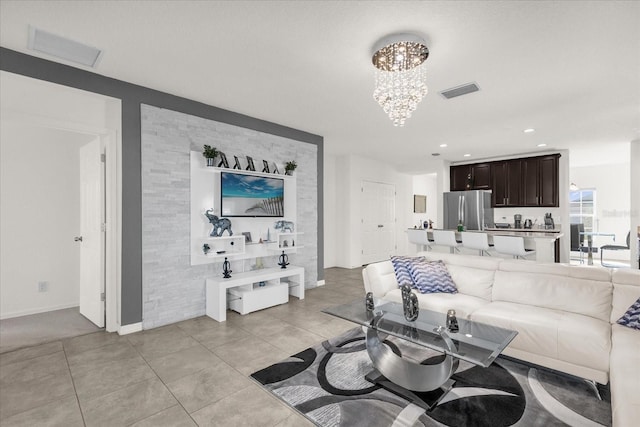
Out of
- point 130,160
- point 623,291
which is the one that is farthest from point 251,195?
point 623,291

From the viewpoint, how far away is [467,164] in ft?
25.6

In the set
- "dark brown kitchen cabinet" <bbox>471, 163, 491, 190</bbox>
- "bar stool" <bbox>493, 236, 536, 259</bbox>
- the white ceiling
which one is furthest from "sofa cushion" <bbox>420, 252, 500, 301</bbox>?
"dark brown kitchen cabinet" <bbox>471, 163, 491, 190</bbox>

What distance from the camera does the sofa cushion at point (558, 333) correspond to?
209 cm

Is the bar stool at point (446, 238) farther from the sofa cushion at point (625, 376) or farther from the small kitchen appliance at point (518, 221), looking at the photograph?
the sofa cushion at point (625, 376)

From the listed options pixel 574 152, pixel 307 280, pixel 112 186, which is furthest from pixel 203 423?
pixel 574 152

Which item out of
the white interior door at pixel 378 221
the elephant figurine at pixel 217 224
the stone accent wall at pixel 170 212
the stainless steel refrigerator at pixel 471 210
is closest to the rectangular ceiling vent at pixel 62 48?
the stone accent wall at pixel 170 212

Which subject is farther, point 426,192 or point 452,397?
point 426,192

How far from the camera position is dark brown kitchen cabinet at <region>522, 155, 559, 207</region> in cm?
659

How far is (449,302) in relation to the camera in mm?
2891

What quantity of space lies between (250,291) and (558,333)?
3128 mm

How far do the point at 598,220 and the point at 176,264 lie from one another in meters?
10.4

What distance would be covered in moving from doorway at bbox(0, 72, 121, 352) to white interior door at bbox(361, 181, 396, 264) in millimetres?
5207

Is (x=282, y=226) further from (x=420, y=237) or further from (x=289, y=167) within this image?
(x=420, y=237)

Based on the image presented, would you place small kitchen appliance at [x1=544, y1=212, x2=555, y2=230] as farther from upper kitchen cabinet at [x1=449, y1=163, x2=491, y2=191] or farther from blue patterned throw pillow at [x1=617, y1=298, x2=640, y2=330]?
blue patterned throw pillow at [x1=617, y1=298, x2=640, y2=330]
